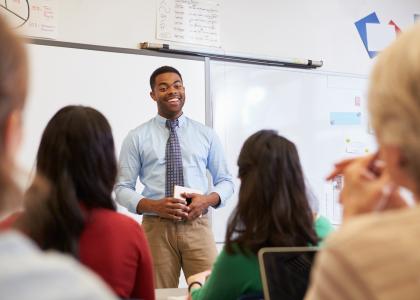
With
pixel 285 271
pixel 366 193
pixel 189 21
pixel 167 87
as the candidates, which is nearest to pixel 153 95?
pixel 167 87

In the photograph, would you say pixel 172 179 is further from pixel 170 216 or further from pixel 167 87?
pixel 167 87

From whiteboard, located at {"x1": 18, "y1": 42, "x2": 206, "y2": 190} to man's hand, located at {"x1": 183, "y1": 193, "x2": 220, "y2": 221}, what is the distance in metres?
0.80

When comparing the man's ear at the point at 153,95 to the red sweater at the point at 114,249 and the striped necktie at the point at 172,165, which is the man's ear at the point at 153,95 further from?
the red sweater at the point at 114,249

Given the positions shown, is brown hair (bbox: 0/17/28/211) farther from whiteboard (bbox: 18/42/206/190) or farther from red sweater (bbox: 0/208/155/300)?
whiteboard (bbox: 18/42/206/190)

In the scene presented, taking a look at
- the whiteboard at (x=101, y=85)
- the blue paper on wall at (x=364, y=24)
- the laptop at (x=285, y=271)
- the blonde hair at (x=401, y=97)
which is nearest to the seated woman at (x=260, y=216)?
the laptop at (x=285, y=271)

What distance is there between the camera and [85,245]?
141 cm

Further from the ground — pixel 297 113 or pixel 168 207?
pixel 297 113

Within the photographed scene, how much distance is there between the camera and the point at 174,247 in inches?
132

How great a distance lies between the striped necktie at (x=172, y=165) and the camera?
347 cm

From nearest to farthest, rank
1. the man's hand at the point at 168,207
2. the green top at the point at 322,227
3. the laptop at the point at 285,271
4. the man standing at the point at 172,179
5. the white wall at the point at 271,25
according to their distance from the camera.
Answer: the laptop at the point at 285,271 → the green top at the point at 322,227 → the man's hand at the point at 168,207 → the man standing at the point at 172,179 → the white wall at the point at 271,25

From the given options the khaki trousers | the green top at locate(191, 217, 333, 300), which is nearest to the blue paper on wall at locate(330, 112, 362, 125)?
the khaki trousers

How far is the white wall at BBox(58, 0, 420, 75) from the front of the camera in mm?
3867

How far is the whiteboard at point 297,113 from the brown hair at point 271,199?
2.46 meters

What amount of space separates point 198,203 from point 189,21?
1519mm
